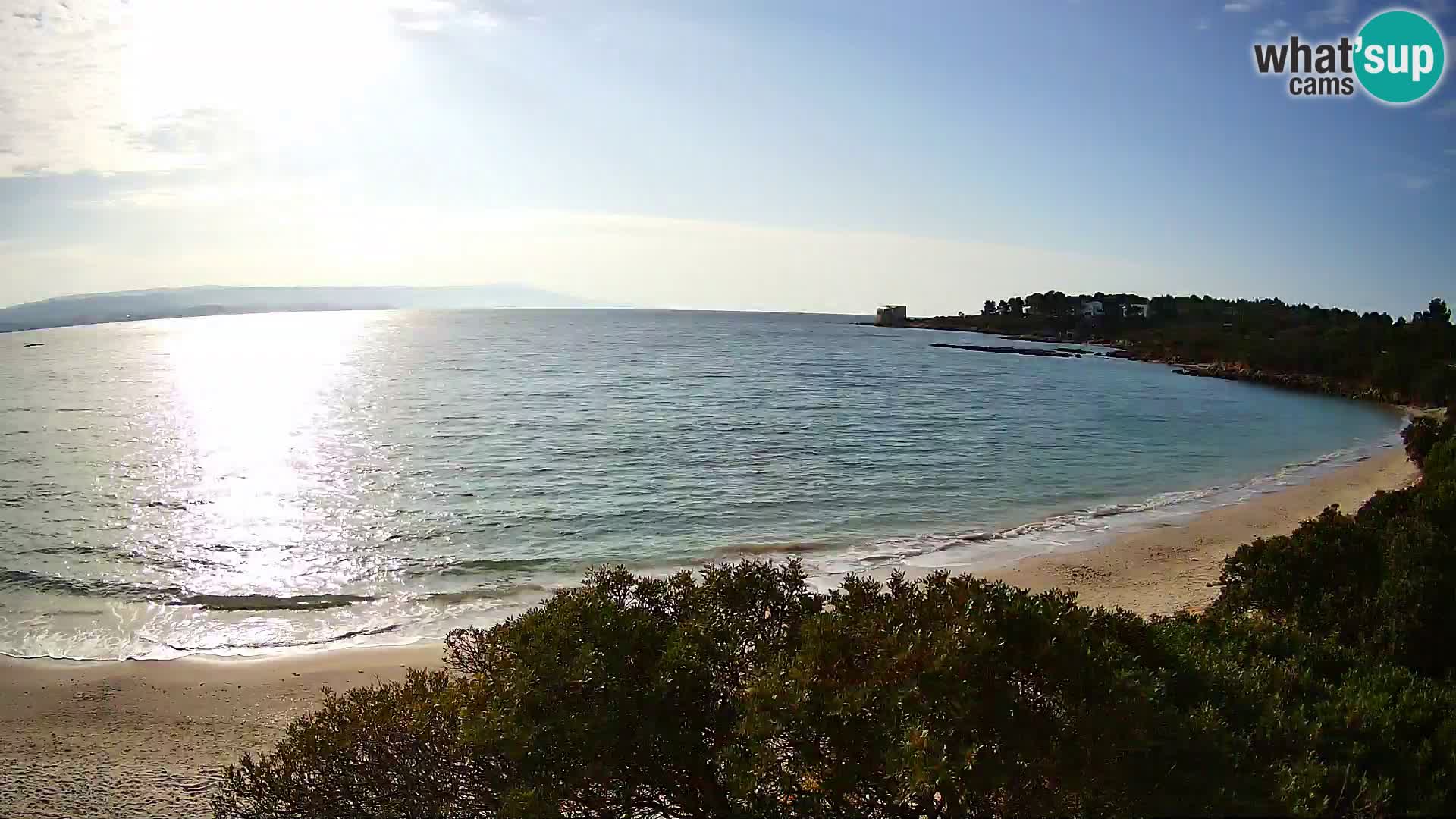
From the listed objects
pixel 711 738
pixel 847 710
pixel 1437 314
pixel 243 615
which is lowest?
pixel 243 615

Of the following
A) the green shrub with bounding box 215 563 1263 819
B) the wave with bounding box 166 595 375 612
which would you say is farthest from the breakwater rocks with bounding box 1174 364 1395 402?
the green shrub with bounding box 215 563 1263 819

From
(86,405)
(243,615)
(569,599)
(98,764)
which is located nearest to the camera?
(569,599)

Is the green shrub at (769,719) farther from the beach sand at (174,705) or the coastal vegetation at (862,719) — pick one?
the beach sand at (174,705)

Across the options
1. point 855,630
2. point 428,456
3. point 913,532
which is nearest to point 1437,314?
point 913,532

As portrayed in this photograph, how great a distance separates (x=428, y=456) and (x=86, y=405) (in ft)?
94.4

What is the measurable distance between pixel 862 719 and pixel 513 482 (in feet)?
71.9

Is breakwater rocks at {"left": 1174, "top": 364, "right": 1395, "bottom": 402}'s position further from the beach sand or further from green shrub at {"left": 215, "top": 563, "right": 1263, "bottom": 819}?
green shrub at {"left": 215, "top": 563, "right": 1263, "bottom": 819}

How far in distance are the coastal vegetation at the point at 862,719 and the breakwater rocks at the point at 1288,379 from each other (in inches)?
2435

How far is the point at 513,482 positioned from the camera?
2534cm

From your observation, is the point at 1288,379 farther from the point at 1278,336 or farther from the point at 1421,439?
the point at 1421,439

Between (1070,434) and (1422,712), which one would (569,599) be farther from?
(1070,434)

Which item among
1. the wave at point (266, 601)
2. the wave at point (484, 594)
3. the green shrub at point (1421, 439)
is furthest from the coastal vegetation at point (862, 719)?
the green shrub at point (1421, 439)

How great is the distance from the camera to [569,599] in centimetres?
615

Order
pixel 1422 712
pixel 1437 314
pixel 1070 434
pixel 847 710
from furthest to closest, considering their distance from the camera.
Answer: pixel 1437 314 → pixel 1070 434 → pixel 1422 712 → pixel 847 710
